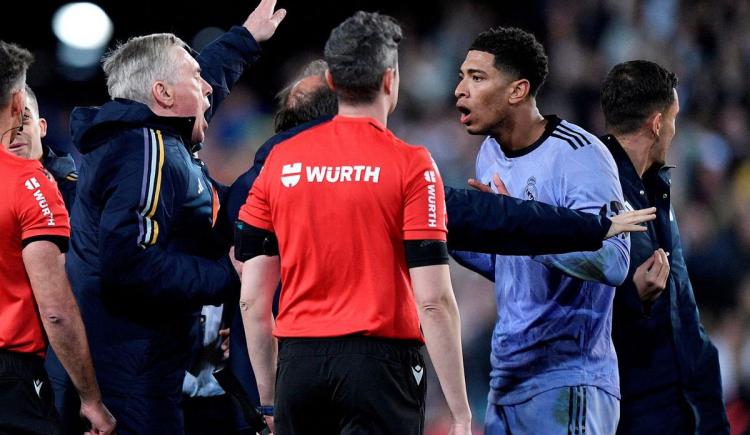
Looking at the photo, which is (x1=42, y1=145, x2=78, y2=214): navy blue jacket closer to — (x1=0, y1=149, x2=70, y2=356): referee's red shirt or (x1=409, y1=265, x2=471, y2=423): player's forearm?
(x1=0, y1=149, x2=70, y2=356): referee's red shirt

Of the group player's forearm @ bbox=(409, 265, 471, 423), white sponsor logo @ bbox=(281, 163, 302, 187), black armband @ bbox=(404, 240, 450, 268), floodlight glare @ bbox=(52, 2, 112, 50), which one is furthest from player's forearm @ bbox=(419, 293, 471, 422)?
floodlight glare @ bbox=(52, 2, 112, 50)

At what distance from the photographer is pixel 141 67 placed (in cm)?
384

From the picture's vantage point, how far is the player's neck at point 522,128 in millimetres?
3818

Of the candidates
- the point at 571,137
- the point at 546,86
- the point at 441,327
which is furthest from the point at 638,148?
the point at 546,86

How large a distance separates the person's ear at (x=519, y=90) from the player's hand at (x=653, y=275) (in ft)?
2.42

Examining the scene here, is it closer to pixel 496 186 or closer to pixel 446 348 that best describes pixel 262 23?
pixel 496 186

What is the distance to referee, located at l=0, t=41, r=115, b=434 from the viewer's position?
10.8 ft

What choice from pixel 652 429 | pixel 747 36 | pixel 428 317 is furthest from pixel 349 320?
pixel 747 36

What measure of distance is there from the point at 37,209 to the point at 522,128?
1.70m

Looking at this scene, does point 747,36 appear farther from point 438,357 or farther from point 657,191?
point 438,357

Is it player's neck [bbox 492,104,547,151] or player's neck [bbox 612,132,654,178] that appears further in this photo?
player's neck [bbox 612,132,654,178]

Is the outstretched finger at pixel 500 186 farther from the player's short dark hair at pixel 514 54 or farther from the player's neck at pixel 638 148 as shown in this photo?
the player's neck at pixel 638 148

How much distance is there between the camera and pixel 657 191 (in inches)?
164

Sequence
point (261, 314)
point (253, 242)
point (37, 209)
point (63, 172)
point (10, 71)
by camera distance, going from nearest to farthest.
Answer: point (253, 242)
point (261, 314)
point (37, 209)
point (10, 71)
point (63, 172)
